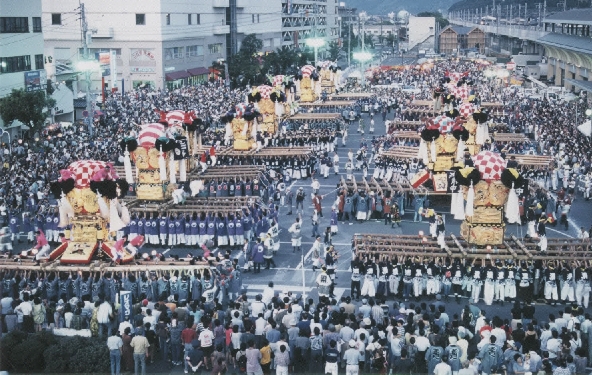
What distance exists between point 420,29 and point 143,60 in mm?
109253

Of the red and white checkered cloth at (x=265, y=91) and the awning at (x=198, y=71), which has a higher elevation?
the awning at (x=198, y=71)

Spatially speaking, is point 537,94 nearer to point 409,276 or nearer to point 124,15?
point 124,15

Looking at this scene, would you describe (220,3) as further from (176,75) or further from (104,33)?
(104,33)

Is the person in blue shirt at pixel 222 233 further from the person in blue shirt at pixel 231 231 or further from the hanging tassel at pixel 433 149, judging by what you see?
the hanging tassel at pixel 433 149

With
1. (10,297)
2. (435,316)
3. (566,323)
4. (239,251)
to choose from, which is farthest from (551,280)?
(10,297)

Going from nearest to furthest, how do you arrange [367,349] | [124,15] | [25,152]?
[367,349], [25,152], [124,15]

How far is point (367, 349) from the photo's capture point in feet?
52.3

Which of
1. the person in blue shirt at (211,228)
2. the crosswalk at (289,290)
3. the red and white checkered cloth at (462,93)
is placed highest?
the red and white checkered cloth at (462,93)

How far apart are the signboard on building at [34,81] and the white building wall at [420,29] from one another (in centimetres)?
13274

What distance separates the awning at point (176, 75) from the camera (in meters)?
81.0

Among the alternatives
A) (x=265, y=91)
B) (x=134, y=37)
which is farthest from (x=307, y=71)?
(x=134, y=37)

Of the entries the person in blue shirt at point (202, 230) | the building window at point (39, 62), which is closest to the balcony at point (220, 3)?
the building window at point (39, 62)

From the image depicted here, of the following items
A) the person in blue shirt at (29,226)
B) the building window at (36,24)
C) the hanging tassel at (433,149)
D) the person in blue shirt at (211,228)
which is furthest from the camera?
the building window at (36,24)

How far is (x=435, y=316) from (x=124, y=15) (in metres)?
70.7
